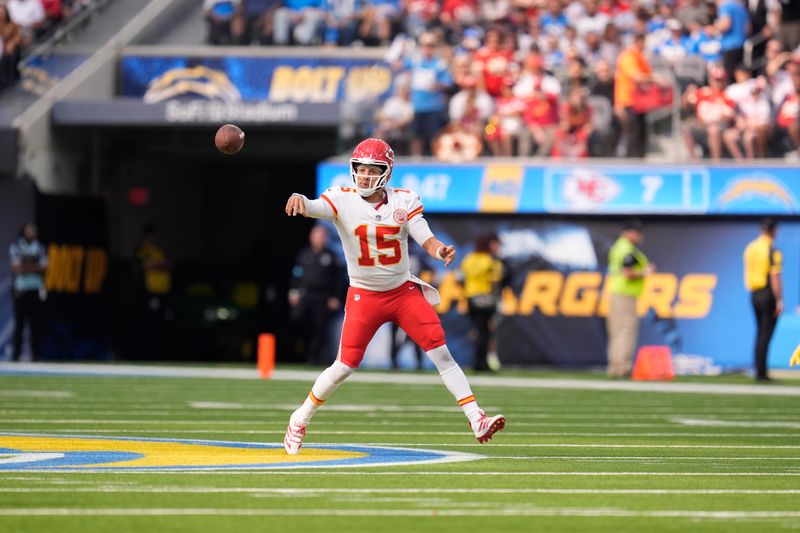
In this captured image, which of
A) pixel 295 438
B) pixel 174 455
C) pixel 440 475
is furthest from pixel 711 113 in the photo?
pixel 440 475

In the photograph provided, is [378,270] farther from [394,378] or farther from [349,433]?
[394,378]

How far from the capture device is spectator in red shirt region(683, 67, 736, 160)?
22.3 m

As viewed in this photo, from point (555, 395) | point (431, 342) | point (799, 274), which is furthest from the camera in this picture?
point (799, 274)

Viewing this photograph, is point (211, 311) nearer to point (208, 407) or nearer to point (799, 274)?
point (799, 274)

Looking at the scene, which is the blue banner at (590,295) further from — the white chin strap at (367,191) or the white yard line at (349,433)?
the white chin strap at (367,191)

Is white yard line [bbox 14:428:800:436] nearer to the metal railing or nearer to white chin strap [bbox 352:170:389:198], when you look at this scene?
white chin strap [bbox 352:170:389:198]

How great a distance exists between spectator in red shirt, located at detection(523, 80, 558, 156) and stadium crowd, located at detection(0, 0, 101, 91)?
8.25m

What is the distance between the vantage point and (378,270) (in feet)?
32.6

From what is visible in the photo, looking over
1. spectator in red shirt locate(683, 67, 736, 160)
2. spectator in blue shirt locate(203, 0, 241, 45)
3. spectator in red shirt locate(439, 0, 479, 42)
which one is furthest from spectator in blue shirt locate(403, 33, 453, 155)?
spectator in blue shirt locate(203, 0, 241, 45)

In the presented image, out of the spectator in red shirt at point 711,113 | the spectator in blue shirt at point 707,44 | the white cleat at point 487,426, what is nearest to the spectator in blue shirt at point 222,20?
the spectator in blue shirt at point 707,44

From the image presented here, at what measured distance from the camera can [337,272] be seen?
23.1m

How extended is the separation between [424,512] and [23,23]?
21.5m

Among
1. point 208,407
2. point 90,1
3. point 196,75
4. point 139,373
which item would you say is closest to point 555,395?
point 208,407

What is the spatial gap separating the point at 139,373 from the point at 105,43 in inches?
327
